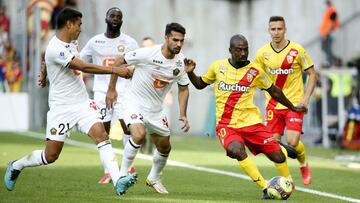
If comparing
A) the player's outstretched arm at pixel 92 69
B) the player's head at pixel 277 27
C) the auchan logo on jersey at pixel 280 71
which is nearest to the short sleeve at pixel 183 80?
the player's outstretched arm at pixel 92 69

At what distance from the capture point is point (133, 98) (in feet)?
48.2

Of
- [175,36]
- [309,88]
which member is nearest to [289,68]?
[309,88]

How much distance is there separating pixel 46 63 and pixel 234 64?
250 centimetres

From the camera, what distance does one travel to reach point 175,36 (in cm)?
1418

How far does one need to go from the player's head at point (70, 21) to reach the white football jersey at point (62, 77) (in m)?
0.15

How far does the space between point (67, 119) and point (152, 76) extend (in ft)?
4.61

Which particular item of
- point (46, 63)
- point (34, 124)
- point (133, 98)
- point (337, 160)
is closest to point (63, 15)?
point (46, 63)

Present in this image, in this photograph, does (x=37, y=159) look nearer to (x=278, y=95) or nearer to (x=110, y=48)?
(x=110, y=48)

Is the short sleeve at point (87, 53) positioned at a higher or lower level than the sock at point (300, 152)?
higher

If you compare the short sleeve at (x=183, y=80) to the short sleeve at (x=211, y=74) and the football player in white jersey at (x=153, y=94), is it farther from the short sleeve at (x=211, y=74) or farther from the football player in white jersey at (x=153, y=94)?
the short sleeve at (x=211, y=74)

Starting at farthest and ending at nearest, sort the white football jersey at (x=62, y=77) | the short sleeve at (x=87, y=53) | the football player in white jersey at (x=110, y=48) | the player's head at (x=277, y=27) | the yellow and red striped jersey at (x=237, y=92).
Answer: the short sleeve at (x=87, y=53) < the football player in white jersey at (x=110, y=48) < the player's head at (x=277, y=27) < the yellow and red striped jersey at (x=237, y=92) < the white football jersey at (x=62, y=77)

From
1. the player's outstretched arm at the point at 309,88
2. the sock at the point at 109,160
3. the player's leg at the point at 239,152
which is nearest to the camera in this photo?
the sock at the point at 109,160

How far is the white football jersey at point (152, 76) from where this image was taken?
47.3ft

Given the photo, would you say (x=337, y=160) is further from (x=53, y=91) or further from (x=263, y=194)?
(x=53, y=91)
